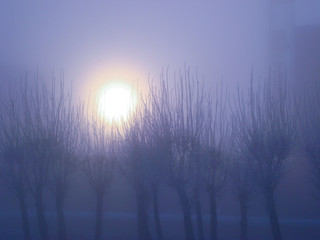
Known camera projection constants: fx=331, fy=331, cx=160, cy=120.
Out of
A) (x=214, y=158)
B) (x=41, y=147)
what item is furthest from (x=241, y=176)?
(x=41, y=147)

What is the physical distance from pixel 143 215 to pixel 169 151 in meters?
2.35

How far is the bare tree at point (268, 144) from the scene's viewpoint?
8.11 metres

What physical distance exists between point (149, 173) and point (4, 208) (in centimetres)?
769

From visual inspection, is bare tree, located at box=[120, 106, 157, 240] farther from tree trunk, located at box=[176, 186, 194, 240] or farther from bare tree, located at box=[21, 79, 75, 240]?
bare tree, located at box=[21, 79, 75, 240]

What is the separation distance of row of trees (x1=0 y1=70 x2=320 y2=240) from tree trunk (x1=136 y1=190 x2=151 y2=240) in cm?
4

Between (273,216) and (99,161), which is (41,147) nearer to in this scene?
(99,161)

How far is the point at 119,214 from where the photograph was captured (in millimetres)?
12500

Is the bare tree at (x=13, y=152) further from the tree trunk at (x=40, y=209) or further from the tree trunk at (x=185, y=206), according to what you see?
the tree trunk at (x=185, y=206)

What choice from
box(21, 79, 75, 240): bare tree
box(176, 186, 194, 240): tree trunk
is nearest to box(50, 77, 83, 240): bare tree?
box(21, 79, 75, 240): bare tree

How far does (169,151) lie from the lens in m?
8.10

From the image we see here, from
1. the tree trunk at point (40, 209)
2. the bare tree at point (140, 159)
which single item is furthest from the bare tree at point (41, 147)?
the bare tree at point (140, 159)

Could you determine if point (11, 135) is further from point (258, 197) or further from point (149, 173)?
point (258, 197)

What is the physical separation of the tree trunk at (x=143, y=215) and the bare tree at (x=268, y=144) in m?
3.01

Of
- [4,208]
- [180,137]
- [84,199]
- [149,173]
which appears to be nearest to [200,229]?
[149,173]
